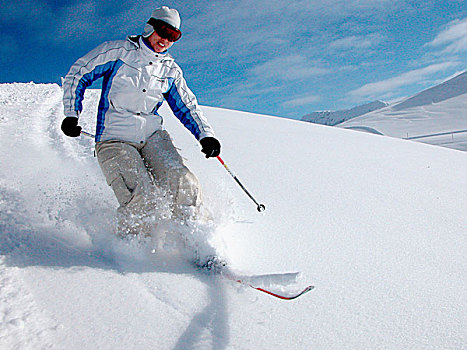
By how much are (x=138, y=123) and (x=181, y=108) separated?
41cm

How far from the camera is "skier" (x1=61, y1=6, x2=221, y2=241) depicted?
234 centimetres

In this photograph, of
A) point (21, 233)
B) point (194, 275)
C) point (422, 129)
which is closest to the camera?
point (194, 275)

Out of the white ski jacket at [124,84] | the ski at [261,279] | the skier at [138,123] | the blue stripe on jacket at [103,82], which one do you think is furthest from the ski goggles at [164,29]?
the ski at [261,279]

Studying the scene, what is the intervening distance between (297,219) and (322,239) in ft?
1.52

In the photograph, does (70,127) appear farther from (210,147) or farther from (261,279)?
(261,279)

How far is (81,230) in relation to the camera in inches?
96.6

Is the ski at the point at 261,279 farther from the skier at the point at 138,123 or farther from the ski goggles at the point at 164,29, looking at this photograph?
the ski goggles at the point at 164,29

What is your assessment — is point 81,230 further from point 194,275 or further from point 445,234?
point 445,234

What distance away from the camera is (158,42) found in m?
2.53

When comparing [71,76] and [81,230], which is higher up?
[71,76]

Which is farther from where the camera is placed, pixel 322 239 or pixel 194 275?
pixel 322 239

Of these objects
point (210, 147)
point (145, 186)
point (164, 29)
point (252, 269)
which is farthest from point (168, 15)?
point (252, 269)

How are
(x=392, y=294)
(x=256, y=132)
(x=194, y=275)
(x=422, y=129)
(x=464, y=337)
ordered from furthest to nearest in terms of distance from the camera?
(x=422, y=129) → (x=256, y=132) → (x=194, y=275) → (x=392, y=294) → (x=464, y=337)

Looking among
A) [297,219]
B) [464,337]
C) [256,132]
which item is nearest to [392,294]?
[464,337]
